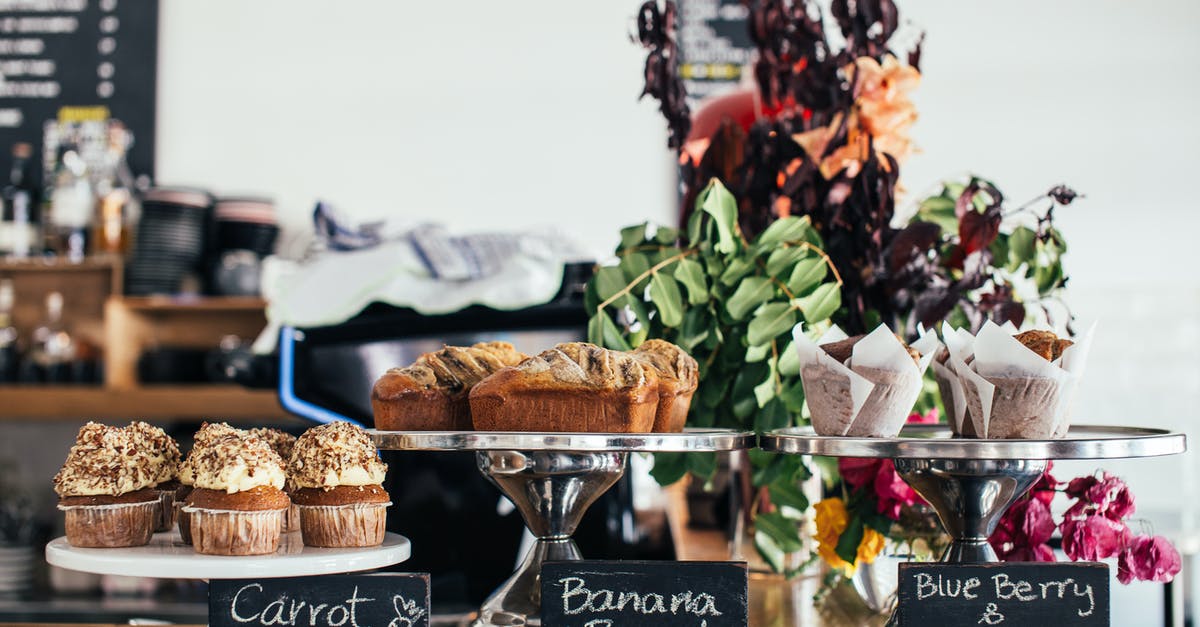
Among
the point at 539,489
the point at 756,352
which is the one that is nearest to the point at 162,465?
the point at 539,489

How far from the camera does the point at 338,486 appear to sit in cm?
89

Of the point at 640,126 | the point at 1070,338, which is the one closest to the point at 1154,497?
the point at 640,126

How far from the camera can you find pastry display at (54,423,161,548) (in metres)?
0.89

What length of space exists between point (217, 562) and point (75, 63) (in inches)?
136

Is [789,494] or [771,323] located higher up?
[771,323]

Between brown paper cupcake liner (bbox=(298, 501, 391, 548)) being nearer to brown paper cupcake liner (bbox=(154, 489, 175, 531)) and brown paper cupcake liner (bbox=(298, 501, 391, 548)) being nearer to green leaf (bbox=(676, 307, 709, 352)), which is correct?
brown paper cupcake liner (bbox=(154, 489, 175, 531))

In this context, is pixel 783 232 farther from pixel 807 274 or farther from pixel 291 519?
pixel 291 519

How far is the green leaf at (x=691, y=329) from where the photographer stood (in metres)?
1.10

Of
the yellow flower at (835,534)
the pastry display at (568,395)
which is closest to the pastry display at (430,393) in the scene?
the pastry display at (568,395)

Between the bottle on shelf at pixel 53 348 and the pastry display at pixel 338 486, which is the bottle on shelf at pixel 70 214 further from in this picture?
the pastry display at pixel 338 486

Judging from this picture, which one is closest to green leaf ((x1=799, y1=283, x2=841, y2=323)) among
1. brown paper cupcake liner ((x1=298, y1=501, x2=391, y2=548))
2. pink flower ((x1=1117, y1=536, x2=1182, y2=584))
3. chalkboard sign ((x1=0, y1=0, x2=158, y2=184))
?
pink flower ((x1=1117, y1=536, x2=1182, y2=584))

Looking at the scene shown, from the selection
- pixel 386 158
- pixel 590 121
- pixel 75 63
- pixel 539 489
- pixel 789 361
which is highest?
pixel 75 63

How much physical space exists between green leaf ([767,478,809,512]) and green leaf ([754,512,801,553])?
0.06m

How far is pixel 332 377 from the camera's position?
5.08 feet
